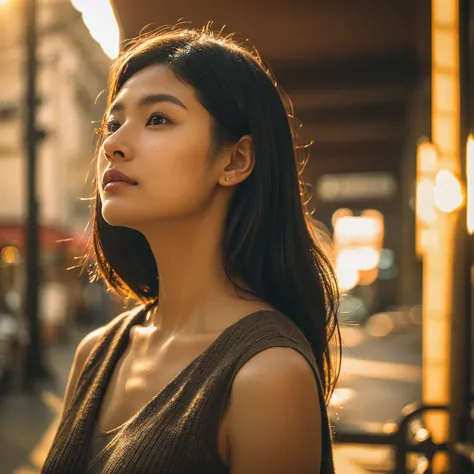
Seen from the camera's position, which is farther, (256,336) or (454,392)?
(454,392)

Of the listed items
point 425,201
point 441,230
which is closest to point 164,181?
point 441,230

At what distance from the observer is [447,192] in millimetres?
3557

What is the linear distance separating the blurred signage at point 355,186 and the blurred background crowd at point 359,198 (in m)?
0.06

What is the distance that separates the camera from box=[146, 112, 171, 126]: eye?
5.40 ft

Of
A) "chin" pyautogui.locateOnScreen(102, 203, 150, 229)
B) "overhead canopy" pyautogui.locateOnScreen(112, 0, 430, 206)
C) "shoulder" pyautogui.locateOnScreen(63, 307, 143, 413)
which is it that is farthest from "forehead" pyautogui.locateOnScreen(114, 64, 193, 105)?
"overhead canopy" pyautogui.locateOnScreen(112, 0, 430, 206)

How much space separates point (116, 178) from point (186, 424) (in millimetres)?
589

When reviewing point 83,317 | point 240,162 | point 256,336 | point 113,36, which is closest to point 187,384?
point 256,336

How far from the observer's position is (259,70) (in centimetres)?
173

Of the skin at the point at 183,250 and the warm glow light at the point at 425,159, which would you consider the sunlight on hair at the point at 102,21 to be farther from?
the skin at the point at 183,250

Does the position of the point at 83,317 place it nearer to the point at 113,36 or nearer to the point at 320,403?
the point at 113,36

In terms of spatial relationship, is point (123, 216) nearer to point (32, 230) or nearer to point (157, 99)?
point (157, 99)

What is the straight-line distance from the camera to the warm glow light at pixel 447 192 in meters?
3.48

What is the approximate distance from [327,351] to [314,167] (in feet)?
57.6

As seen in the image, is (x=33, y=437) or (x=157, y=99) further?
(x=33, y=437)
